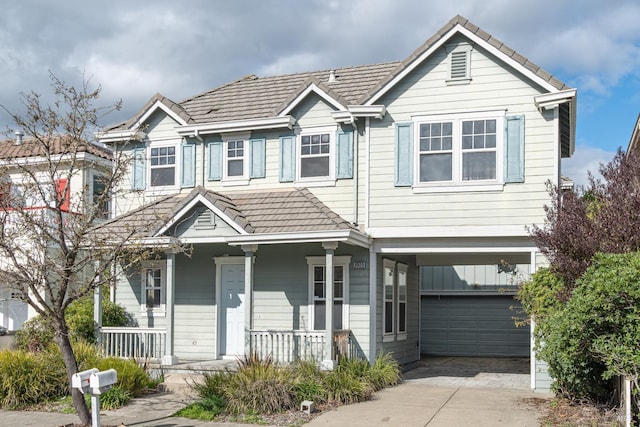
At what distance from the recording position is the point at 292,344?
15.5m

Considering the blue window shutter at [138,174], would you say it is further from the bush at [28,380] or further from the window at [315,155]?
the bush at [28,380]

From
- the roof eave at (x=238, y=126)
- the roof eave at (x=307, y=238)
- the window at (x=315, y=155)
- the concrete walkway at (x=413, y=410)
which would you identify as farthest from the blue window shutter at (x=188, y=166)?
the concrete walkway at (x=413, y=410)

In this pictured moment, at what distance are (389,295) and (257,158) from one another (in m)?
4.69

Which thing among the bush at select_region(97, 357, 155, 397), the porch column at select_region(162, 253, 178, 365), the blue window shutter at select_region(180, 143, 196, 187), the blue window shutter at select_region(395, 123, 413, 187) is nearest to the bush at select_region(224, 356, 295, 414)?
the bush at select_region(97, 357, 155, 397)

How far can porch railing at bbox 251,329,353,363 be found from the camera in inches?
602

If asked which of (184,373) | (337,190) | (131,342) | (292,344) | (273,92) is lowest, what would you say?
(184,373)

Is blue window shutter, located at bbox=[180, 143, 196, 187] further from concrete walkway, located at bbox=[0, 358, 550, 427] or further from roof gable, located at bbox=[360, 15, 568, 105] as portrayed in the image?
concrete walkway, located at bbox=[0, 358, 550, 427]

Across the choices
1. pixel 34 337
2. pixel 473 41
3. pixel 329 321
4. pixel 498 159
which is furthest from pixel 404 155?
pixel 34 337

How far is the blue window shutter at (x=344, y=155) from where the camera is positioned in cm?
1659

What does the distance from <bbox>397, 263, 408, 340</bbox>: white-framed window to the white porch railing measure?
238 inches

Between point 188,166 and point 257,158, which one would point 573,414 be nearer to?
point 257,158

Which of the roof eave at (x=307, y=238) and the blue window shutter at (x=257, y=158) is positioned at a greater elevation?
the blue window shutter at (x=257, y=158)

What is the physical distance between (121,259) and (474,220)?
7.64 m

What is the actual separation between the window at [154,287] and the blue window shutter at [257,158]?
3.36 m
